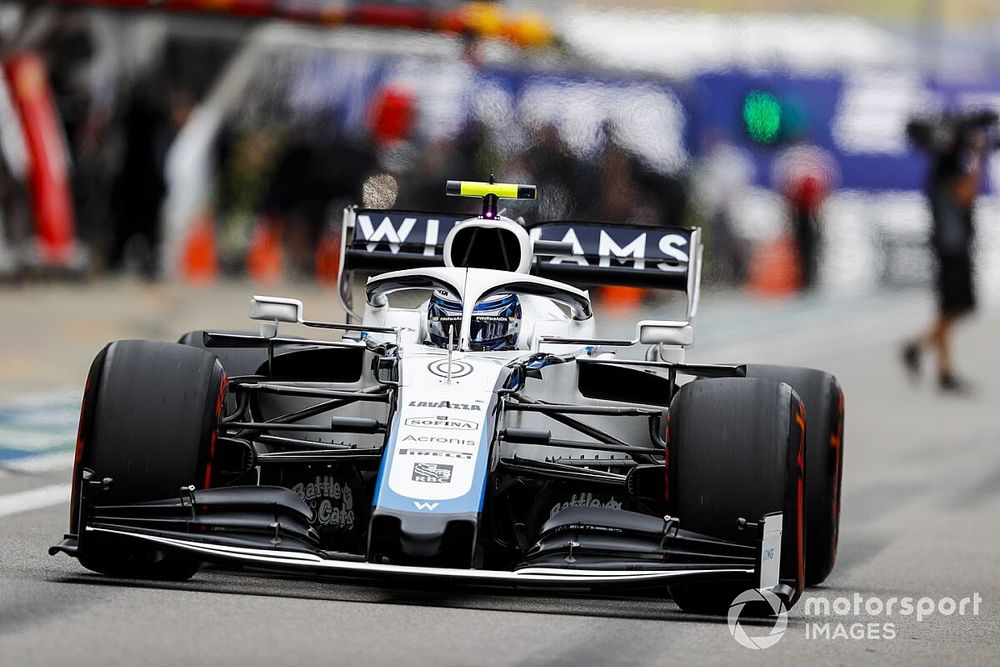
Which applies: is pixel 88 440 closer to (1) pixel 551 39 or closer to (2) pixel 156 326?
(2) pixel 156 326

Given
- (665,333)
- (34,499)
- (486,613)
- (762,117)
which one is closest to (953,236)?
(762,117)

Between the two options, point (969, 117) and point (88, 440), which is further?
point (969, 117)

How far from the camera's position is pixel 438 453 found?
6.96 m

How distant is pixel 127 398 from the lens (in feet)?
23.3

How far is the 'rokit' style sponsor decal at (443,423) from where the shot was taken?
709cm

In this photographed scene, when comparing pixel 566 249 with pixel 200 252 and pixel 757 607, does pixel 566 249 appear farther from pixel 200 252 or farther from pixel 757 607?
pixel 200 252

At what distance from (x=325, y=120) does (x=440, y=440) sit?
22.4m

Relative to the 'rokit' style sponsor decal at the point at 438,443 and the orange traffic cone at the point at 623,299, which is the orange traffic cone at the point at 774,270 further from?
the 'rokit' style sponsor decal at the point at 438,443

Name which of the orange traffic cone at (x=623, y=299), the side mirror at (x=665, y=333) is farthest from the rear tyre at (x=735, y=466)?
the orange traffic cone at (x=623, y=299)

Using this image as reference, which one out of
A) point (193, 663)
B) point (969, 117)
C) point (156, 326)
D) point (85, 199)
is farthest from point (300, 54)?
point (193, 663)

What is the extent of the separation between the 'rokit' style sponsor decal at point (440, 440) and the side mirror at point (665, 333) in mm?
964

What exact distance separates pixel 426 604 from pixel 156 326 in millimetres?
13050

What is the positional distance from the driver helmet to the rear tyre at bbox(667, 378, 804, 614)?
4.03ft

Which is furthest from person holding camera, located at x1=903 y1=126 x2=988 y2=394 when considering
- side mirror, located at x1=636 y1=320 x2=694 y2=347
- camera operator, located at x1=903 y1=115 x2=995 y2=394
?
side mirror, located at x1=636 y1=320 x2=694 y2=347
